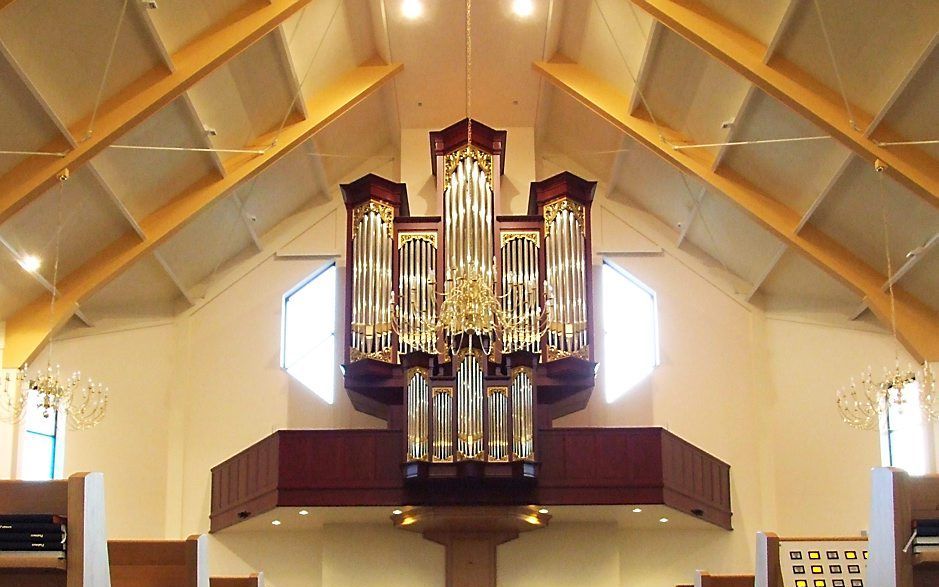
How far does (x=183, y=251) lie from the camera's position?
707 inches

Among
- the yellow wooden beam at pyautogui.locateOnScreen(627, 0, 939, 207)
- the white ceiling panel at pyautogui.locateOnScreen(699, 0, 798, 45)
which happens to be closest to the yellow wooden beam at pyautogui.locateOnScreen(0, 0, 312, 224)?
the yellow wooden beam at pyautogui.locateOnScreen(627, 0, 939, 207)

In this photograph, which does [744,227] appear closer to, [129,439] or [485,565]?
[485,565]

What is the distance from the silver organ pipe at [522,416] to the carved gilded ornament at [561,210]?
2347 mm

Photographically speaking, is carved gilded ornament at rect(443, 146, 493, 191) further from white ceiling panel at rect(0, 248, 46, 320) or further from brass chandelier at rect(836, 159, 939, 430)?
Result: white ceiling panel at rect(0, 248, 46, 320)

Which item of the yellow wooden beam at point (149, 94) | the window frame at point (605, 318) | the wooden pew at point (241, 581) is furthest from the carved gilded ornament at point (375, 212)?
the wooden pew at point (241, 581)

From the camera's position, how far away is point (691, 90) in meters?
16.0

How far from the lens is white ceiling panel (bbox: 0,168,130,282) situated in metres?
14.5

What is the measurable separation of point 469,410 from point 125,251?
4830mm

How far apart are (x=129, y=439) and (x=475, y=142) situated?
6.43 metres

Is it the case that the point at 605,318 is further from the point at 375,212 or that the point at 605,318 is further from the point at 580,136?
the point at 375,212

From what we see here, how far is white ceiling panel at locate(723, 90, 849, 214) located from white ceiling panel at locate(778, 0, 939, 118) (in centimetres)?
113

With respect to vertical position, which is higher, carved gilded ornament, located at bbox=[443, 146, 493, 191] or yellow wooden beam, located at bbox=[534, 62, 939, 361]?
carved gilded ornament, located at bbox=[443, 146, 493, 191]

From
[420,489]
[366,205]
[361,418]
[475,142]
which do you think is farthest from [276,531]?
[475,142]

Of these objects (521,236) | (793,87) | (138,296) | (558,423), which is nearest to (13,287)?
(138,296)
